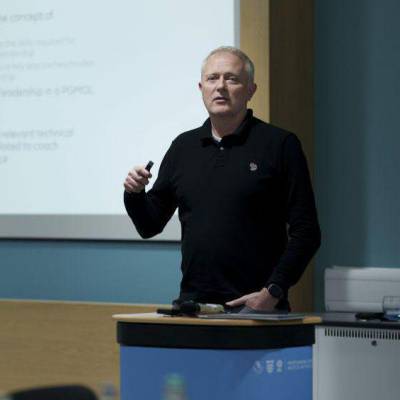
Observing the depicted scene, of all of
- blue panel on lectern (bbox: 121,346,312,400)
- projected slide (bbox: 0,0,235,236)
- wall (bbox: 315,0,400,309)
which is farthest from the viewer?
projected slide (bbox: 0,0,235,236)

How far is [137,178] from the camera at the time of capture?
2971 mm

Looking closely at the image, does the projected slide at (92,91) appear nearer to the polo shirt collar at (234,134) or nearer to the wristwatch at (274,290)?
the polo shirt collar at (234,134)

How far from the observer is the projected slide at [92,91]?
14.5 feet

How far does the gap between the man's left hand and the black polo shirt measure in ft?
0.16

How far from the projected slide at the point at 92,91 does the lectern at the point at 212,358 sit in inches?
71.2

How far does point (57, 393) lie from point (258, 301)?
1278mm

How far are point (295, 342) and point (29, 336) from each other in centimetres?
223

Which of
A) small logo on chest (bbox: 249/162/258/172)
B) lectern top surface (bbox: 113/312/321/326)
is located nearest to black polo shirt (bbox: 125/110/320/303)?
small logo on chest (bbox: 249/162/258/172)

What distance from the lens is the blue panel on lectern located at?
8.72ft

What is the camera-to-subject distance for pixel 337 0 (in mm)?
4441

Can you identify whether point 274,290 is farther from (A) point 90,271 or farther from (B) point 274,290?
(A) point 90,271

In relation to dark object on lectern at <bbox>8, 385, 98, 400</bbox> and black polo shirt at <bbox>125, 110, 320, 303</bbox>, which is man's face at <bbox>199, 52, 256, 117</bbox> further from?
dark object on lectern at <bbox>8, 385, 98, 400</bbox>

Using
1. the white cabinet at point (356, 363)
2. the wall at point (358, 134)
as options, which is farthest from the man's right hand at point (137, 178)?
the wall at point (358, 134)

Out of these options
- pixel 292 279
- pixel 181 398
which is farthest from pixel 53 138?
pixel 181 398
